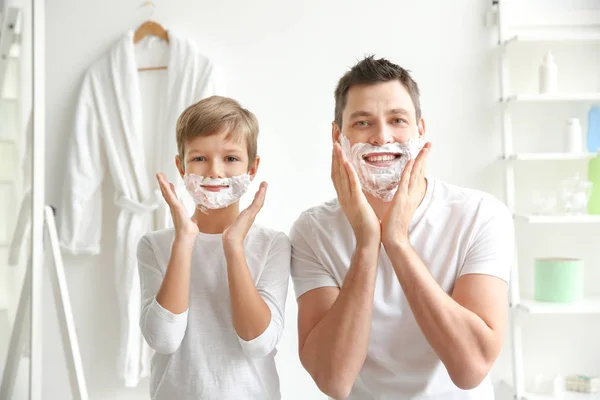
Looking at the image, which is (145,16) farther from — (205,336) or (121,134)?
(205,336)

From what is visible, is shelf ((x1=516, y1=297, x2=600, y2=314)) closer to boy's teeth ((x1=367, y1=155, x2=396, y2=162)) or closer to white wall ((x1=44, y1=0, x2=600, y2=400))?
white wall ((x1=44, y1=0, x2=600, y2=400))

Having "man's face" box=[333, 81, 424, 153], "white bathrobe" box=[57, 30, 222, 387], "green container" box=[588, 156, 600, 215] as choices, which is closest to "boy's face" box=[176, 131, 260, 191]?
"man's face" box=[333, 81, 424, 153]

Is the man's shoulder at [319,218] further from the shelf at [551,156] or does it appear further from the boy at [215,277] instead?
the shelf at [551,156]

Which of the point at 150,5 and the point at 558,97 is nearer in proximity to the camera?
the point at 558,97

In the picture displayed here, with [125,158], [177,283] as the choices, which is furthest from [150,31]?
[177,283]

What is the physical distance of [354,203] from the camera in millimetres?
1301

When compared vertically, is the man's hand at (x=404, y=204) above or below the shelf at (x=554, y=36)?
below

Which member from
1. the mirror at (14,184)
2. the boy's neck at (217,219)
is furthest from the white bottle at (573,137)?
the mirror at (14,184)

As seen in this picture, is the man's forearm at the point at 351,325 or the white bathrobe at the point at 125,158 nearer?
the man's forearm at the point at 351,325

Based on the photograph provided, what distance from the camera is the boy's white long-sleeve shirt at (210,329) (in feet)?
4.07

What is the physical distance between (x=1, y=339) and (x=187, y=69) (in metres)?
1.19

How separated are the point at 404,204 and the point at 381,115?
0.60ft

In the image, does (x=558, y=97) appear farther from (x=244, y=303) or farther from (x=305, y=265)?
(x=244, y=303)

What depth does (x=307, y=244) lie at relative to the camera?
1422mm
